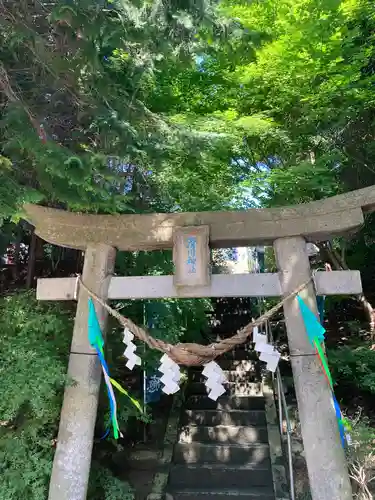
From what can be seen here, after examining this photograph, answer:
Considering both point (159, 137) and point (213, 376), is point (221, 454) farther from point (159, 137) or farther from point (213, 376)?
point (159, 137)

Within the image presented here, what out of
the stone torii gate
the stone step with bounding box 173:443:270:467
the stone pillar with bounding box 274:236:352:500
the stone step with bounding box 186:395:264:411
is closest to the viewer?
the stone pillar with bounding box 274:236:352:500

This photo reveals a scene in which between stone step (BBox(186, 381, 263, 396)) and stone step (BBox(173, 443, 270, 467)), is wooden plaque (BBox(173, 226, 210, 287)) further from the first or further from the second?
stone step (BBox(186, 381, 263, 396))

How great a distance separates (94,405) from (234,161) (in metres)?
4.42

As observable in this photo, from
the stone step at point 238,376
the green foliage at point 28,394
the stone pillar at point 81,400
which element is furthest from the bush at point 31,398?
the stone step at point 238,376

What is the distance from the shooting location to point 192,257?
3732 mm

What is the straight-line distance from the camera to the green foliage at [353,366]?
18.0 feet

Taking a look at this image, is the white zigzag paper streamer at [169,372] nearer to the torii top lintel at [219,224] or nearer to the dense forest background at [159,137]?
the dense forest background at [159,137]

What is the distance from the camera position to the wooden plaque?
369 cm

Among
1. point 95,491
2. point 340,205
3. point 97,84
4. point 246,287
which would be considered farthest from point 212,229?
point 95,491

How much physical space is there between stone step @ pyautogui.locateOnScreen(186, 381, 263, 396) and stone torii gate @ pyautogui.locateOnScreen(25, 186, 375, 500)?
126 inches

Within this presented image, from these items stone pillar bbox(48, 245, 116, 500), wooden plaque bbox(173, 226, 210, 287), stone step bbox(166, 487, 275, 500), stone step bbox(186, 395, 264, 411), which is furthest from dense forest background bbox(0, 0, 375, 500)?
stone step bbox(186, 395, 264, 411)

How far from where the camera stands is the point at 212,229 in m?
3.87

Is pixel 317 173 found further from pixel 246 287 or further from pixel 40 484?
pixel 40 484

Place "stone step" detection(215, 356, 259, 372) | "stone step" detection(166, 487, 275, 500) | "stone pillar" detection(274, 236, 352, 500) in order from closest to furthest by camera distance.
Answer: "stone pillar" detection(274, 236, 352, 500)
"stone step" detection(166, 487, 275, 500)
"stone step" detection(215, 356, 259, 372)
